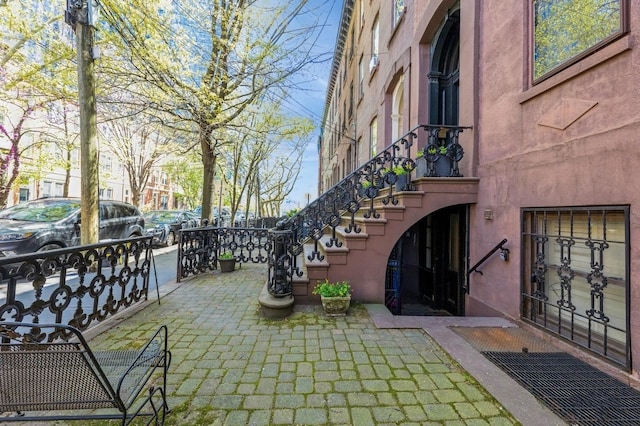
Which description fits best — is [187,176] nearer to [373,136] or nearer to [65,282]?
[373,136]

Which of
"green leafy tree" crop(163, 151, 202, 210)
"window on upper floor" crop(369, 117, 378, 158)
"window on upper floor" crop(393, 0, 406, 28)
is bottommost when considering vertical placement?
"window on upper floor" crop(369, 117, 378, 158)

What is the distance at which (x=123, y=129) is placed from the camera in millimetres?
17109

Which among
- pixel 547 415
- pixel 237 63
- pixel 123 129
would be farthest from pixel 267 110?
pixel 547 415

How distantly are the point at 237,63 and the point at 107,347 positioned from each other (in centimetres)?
674

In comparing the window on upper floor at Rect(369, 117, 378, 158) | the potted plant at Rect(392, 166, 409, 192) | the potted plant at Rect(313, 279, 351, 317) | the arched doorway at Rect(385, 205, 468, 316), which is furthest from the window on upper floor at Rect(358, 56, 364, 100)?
the potted plant at Rect(313, 279, 351, 317)

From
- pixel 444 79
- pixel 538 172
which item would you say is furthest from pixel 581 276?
pixel 444 79

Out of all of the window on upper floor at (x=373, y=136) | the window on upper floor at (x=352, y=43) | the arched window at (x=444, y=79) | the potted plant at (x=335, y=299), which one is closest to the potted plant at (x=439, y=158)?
the arched window at (x=444, y=79)

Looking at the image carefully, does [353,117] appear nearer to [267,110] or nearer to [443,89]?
[267,110]

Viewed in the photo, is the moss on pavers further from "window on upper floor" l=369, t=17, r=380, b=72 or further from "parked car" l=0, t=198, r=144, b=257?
"window on upper floor" l=369, t=17, r=380, b=72

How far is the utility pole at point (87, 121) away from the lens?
5274 mm

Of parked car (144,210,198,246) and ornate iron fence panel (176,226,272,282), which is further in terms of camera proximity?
parked car (144,210,198,246)

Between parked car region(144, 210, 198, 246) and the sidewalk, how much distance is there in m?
8.19

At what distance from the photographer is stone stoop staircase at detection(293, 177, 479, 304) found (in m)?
4.55

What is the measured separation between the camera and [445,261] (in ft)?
19.8
